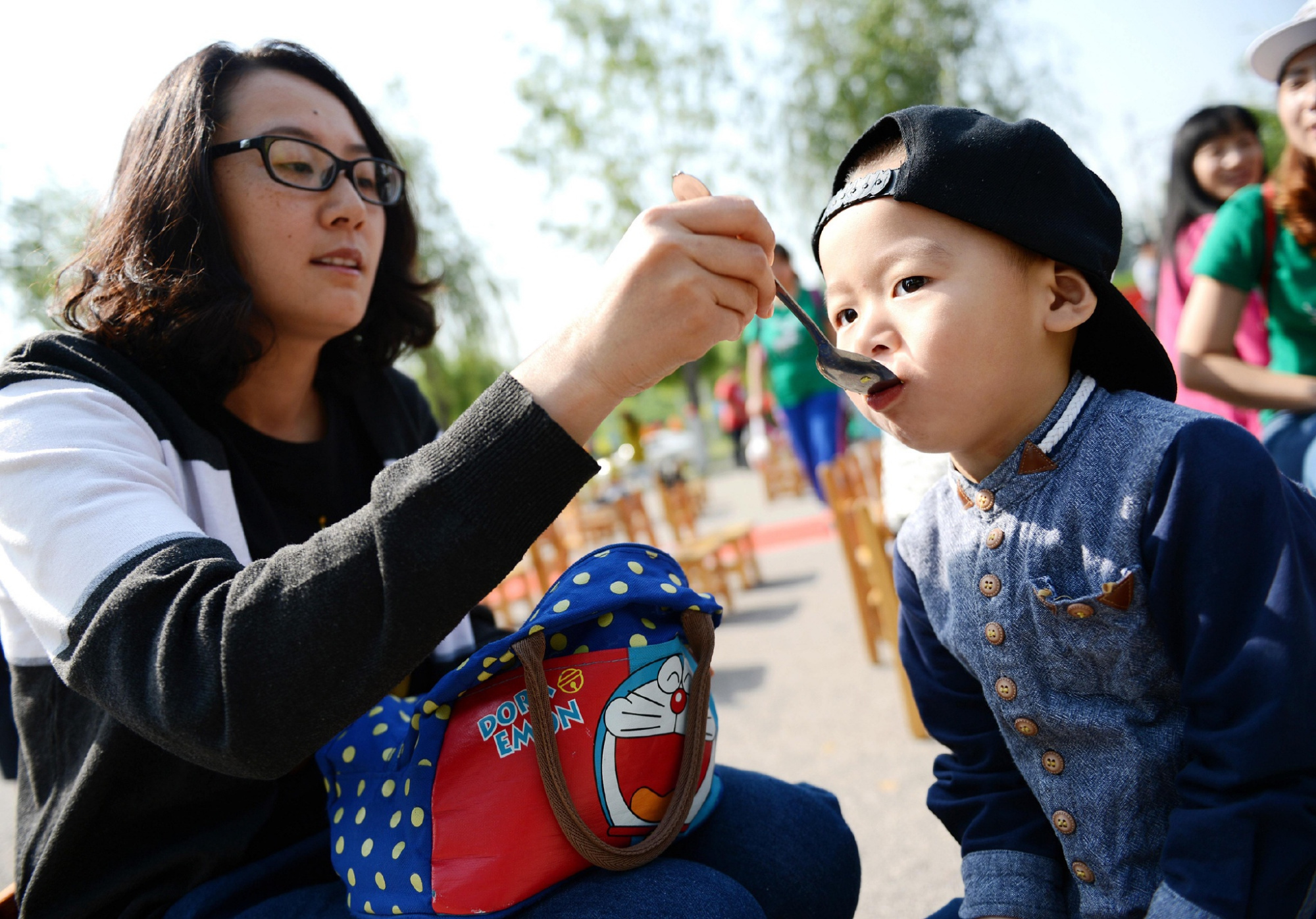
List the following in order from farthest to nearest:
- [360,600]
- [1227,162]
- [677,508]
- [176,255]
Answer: [677,508]
[1227,162]
[176,255]
[360,600]

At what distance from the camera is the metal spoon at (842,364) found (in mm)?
1028

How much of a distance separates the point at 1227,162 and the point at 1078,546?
9.96ft

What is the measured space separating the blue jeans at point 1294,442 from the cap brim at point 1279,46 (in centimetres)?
90

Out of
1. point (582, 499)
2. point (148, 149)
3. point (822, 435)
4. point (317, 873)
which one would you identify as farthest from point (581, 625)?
point (582, 499)

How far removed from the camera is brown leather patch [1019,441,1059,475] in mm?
1084

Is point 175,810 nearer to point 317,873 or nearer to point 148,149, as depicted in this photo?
point 317,873

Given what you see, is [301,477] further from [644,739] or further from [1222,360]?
[1222,360]

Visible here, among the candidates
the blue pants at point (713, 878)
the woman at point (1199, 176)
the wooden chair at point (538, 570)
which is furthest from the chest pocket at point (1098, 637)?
the wooden chair at point (538, 570)

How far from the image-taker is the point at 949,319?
3.33 ft

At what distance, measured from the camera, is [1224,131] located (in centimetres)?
325

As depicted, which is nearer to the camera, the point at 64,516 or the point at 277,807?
the point at 64,516

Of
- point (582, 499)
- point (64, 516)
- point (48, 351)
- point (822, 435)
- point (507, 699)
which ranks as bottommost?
point (582, 499)

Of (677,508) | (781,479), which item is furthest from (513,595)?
(781,479)

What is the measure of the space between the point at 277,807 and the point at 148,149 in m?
1.19
